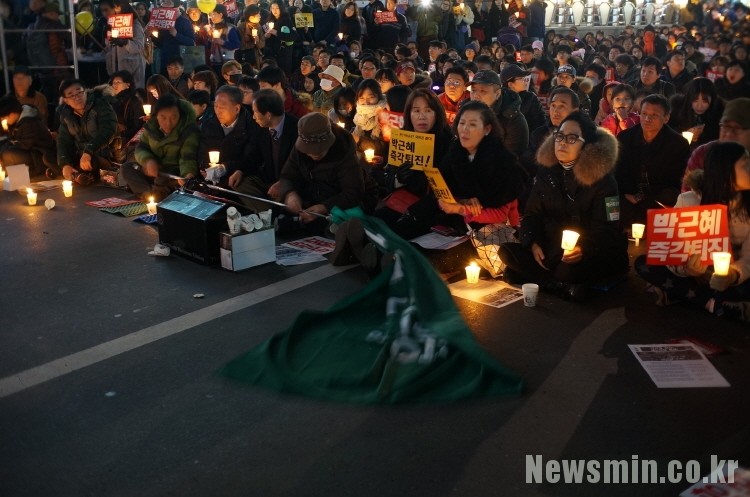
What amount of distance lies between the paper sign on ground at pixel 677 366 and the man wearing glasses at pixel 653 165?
8.97ft

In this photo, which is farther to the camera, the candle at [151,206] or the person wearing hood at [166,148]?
the person wearing hood at [166,148]

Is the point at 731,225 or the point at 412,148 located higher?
the point at 412,148

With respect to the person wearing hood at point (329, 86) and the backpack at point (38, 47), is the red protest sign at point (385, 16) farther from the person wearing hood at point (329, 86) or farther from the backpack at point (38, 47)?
the backpack at point (38, 47)

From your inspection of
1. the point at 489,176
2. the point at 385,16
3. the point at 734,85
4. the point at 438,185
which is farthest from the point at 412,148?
the point at 385,16

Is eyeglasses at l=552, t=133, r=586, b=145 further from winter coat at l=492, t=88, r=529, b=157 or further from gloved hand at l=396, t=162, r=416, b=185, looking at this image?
winter coat at l=492, t=88, r=529, b=157

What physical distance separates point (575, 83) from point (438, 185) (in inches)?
209

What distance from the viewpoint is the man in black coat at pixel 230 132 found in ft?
25.0

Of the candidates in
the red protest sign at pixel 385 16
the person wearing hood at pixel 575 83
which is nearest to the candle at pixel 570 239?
the person wearing hood at pixel 575 83

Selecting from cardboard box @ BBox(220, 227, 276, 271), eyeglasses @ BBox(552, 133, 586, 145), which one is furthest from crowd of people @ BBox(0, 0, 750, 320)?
cardboard box @ BBox(220, 227, 276, 271)

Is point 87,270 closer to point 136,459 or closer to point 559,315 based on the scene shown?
point 136,459

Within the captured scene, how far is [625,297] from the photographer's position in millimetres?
5410

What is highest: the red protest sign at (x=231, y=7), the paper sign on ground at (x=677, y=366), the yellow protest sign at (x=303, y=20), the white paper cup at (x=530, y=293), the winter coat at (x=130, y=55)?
the red protest sign at (x=231, y=7)

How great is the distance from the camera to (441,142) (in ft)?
21.6

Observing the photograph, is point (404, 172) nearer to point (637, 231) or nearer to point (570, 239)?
point (570, 239)
